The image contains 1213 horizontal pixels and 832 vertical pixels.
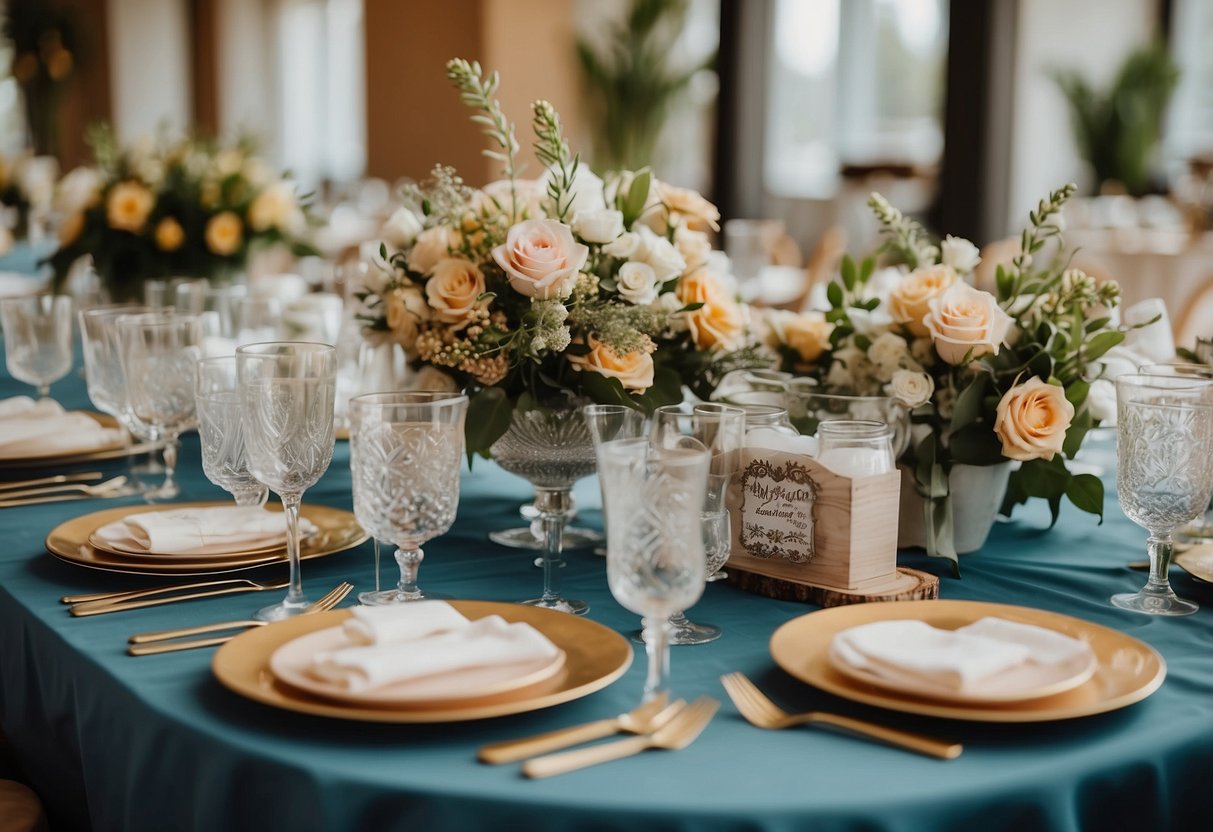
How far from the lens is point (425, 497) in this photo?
1.26 meters

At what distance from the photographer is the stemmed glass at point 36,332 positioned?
222 cm

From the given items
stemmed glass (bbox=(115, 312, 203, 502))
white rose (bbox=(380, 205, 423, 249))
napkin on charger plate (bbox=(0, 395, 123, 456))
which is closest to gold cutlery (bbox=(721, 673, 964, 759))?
white rose (bbox=(380, 205, 423, 249))

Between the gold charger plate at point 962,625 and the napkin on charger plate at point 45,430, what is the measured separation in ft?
4.10

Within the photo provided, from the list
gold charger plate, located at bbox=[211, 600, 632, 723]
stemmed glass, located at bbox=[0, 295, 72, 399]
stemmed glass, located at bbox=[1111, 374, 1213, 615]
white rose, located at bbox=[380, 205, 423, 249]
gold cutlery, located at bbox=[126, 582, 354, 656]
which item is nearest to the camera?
gold charger plate, located at bbox=[211, 600, 632, 723]

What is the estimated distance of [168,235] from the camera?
3125 millimetres

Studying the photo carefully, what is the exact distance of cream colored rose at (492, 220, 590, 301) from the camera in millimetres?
1479

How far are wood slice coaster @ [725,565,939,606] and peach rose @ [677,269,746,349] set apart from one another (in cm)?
32

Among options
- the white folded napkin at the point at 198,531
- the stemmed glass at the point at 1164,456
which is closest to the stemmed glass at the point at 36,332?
the white folded napkin at the point at 198,531

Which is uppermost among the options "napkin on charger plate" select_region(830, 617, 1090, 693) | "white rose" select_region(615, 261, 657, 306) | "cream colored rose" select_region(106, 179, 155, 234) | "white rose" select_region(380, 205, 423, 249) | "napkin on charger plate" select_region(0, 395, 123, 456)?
"cream colored rose" select_region(106, 179, 155, 234)

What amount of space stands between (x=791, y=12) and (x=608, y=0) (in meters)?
1.41

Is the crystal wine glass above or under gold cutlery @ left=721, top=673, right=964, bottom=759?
above

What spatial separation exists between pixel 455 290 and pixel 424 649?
1.85 feet

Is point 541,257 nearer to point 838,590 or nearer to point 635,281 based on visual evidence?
point 635,281

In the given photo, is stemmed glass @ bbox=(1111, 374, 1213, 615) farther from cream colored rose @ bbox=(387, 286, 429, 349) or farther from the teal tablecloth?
cream colored rose @ bbox=(387, 286, 429, 349)
